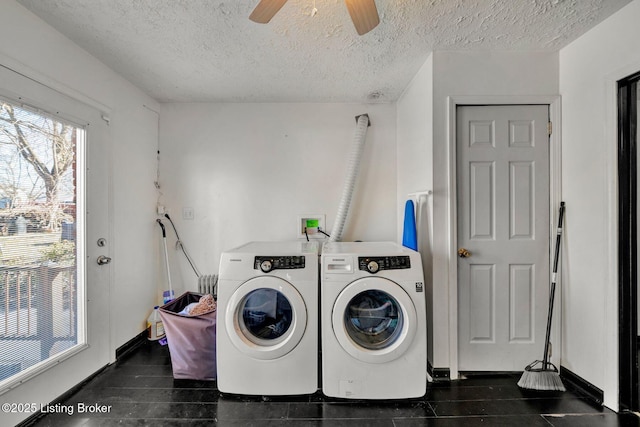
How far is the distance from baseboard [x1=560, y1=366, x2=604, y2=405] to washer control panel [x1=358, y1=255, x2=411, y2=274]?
4.42 ft

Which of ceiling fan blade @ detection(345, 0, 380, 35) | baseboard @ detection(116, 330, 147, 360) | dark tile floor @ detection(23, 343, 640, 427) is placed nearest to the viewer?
ceiling fan blade @ detection(345, 0, 380, 35)

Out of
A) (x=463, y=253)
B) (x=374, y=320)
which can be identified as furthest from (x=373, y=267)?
(x=463, y=253)

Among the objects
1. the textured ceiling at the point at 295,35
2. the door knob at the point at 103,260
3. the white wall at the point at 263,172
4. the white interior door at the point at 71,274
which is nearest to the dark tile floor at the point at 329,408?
the white interior door at the point at 71,274

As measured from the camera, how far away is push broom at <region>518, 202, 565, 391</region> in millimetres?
1695

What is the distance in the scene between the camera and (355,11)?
3.72 feet

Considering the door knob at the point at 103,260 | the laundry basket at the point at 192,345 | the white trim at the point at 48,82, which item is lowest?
the laundry basket at the point at 192,345

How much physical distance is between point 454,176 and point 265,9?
151 cm

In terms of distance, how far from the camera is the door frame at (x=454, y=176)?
5.97 feet

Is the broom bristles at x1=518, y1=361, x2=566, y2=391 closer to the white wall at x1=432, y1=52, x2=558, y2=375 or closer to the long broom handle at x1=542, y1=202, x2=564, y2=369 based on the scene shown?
the long broom handle at x1=542, y1=202, x2=564, y2=369

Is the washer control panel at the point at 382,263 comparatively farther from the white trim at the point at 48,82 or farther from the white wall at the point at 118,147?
the white trim at the point at 48,82

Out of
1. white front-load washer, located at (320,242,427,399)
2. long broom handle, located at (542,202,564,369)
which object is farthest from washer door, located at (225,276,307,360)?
long broom handle, located at (542,202,564,369)

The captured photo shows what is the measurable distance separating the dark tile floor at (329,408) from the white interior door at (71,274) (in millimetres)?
180

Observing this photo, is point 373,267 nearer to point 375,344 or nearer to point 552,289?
point 375,344

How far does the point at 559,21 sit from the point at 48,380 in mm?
3684
